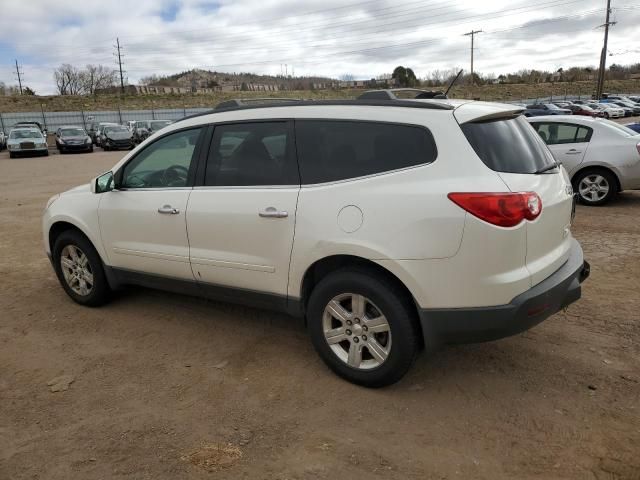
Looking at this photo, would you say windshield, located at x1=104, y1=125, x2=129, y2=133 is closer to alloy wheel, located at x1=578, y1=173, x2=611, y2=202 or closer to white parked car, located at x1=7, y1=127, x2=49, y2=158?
white parked car, located at x1=7, y1=127, x2=49, y2=158

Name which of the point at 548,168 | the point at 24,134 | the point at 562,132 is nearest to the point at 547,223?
the point at 548,168

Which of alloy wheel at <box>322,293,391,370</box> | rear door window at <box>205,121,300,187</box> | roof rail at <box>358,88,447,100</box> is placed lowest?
alloy wheel at <box>322,293,391,370</box>

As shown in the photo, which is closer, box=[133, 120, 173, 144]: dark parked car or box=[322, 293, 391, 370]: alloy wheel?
box=[322, 293, 391, 370]: alloy wheel

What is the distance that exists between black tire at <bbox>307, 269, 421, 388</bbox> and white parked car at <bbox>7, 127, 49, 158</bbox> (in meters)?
27.0

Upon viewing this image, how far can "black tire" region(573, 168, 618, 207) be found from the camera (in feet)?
29.2

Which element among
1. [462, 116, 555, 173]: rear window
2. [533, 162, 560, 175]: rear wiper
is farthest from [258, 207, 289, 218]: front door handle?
[533, 162, 560, 175]: rear wiper

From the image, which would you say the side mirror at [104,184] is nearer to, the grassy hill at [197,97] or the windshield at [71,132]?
the windshield at [71,132]

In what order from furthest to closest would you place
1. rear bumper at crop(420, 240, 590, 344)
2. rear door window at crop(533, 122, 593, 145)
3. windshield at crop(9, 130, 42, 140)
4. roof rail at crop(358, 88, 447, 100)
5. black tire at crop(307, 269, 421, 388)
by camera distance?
windshield at crop(9, 130, 42, 140)
rear door window at crop(533, 122, 593, 145)
roof rail at crop(358, 88, 447, 100)
black tire at crop(307, 269, 421, 388)
rear bumper at crop(420, 240, 590, 344)

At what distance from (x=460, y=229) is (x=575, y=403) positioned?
1333mm

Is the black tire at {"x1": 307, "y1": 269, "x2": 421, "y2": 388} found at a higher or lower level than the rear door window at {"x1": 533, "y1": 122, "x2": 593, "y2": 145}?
lower

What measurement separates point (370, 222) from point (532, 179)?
971 mm

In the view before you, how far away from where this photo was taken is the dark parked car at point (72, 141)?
2820 cm

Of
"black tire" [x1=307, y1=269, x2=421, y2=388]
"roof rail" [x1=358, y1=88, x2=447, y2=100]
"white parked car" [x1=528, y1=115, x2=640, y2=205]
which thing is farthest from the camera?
"white parked car" [x1=528, y1=115, x2=640, y2=205]

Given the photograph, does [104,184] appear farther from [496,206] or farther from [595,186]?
[595,186]
